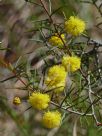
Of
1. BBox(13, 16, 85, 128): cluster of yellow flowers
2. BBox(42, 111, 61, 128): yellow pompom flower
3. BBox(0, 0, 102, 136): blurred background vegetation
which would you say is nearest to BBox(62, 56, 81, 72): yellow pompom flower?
BBox(13, 16, 85, 128): cluster of yellow flowers

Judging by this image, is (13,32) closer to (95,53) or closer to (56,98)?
(95,53)

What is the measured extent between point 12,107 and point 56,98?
121 cm

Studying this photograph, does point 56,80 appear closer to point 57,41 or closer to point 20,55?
point 57,41

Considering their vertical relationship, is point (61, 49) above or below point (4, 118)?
above

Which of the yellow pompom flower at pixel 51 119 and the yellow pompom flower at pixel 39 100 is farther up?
the yellow pompom flower at pixel 39 100

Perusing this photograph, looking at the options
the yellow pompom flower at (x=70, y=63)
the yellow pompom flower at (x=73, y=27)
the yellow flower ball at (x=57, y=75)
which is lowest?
the yellow flower ball at (x=57, y=75)

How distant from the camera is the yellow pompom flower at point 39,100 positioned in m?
1.02

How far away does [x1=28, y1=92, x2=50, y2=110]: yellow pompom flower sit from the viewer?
40.1 inches

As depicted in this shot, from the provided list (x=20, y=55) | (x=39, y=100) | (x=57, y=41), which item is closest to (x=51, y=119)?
(x=39, y=100)

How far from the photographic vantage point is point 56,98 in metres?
1.14

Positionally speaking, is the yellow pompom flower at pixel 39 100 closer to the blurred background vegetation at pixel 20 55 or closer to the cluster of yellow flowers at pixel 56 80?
the cluster of yellow flowers at pixel 56 80

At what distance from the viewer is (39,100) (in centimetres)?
102

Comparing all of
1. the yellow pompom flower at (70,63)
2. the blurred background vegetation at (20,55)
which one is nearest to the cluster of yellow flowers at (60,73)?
the yellow pompom flower at (70,63)

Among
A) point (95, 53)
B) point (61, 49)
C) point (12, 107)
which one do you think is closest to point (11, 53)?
point (12, 107)
